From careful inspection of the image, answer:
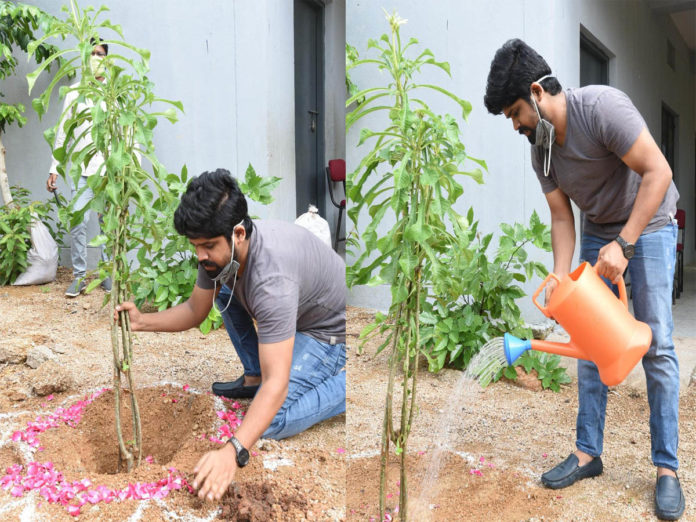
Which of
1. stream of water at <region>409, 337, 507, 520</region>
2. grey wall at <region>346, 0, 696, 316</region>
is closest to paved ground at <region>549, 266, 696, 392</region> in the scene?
grey wall at <region>346, 0, 696, 316</region>

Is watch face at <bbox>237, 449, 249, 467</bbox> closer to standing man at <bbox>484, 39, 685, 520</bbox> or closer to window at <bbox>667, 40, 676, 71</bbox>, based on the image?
standing man at <bbox>484, 39, 685, 520</bbox>

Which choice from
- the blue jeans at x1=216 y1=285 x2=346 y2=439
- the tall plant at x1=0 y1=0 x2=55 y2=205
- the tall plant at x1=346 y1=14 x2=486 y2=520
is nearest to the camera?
the tall plant at x1=346 y1=14 x2=486 y2=520

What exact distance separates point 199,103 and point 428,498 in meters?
1.16

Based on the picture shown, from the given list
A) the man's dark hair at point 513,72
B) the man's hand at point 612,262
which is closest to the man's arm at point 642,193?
the man's hand at point 612,262

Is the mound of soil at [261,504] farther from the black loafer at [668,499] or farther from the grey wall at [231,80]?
the black loafer at [668,499]

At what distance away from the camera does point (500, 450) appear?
6.22 ft

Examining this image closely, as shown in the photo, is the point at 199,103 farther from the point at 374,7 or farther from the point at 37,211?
the point at 37,211

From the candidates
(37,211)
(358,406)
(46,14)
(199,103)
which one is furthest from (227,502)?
(37,211)

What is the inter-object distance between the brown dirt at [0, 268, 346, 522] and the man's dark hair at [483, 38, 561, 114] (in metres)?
1.03

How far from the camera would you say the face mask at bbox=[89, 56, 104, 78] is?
1.53 m

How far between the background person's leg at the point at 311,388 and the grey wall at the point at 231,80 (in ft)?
1.57

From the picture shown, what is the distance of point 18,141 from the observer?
385cm

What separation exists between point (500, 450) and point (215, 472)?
95 centimetres

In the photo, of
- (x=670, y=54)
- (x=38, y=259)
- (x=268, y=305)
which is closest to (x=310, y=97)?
(x=268, y=305)
